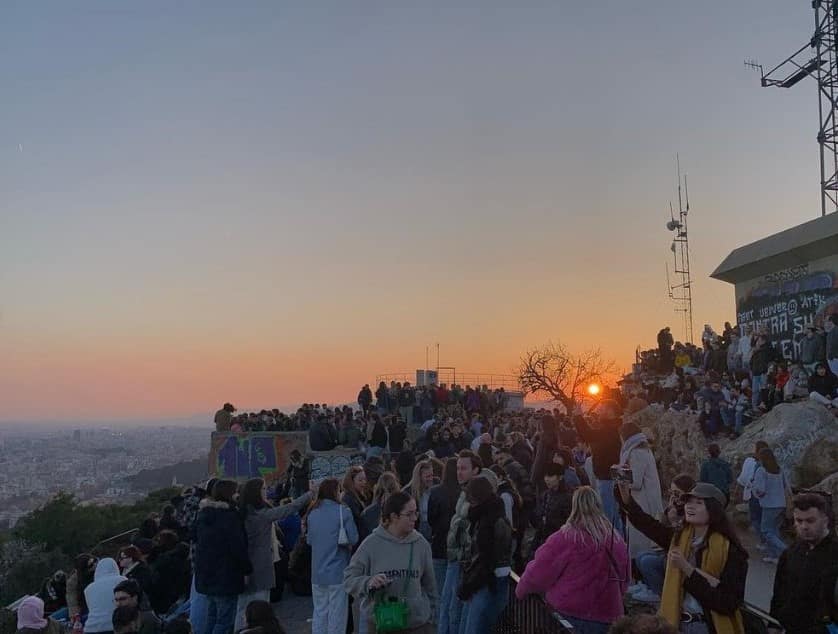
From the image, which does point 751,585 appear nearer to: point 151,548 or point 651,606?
point 651,606

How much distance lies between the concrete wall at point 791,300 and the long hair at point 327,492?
15493 millimetres

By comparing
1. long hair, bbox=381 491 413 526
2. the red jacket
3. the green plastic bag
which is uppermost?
long hair, bbox=381 491 413 526

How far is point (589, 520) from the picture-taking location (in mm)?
4504

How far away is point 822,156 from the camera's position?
25.8 m

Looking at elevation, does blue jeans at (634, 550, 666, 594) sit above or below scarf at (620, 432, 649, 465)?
below

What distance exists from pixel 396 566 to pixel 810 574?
97.3 inches

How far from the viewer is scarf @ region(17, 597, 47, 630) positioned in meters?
6.61

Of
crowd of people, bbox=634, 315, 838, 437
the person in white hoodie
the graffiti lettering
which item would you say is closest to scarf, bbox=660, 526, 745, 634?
the person in white hoodie

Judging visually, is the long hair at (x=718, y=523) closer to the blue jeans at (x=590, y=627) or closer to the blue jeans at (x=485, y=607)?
the blue jeans at (x=590, y=627)

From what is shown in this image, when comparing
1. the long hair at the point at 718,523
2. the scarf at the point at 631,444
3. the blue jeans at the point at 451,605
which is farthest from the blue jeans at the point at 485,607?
the scarf at the point at 631,444

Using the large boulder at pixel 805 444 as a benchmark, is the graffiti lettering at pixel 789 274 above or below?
above

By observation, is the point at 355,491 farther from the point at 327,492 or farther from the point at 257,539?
the point at 257,539

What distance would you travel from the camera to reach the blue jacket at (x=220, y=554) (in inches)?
242

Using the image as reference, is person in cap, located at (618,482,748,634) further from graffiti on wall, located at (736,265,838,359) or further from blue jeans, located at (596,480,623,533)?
graffiti on wall, located at (736,265,838,359)
